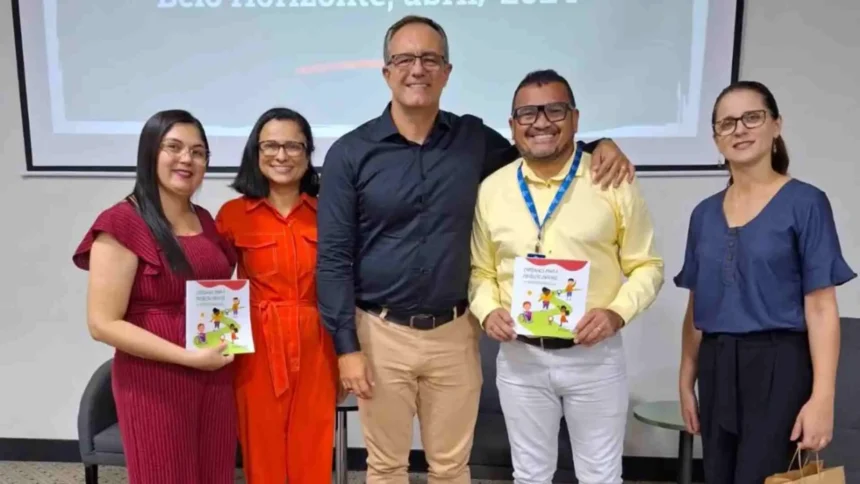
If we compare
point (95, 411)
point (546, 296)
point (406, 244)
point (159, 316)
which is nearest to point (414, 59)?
point (406, 244)

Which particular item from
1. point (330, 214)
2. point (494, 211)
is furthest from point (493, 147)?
point (330, 214)

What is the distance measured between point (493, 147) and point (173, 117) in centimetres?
98

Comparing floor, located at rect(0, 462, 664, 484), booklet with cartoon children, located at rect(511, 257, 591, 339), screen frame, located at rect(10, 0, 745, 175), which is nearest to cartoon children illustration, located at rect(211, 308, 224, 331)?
booklet with cartoon children, located at rect(511, 257, 591, 339)

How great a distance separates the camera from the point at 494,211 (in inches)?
70.4

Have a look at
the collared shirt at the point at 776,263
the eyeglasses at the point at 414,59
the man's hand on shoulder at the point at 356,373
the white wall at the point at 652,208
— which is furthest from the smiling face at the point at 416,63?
the white wall at the point at 652,208

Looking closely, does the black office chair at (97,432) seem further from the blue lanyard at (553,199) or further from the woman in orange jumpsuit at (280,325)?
the blue lanyard at (553,199)

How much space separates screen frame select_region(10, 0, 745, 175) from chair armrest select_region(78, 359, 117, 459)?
3.31ft

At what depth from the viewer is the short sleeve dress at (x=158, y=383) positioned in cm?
162

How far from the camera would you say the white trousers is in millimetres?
1720

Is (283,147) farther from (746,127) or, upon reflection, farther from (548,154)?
(746,127)

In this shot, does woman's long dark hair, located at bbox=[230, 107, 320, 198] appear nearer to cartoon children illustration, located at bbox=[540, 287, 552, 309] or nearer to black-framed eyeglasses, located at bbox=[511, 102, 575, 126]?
black-framed eyeglasses, located at bbox=[511, 102, 575, 126]

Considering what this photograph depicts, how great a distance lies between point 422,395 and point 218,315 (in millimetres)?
689

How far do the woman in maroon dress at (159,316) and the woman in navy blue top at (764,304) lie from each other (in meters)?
1.33

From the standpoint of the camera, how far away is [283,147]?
191cm
